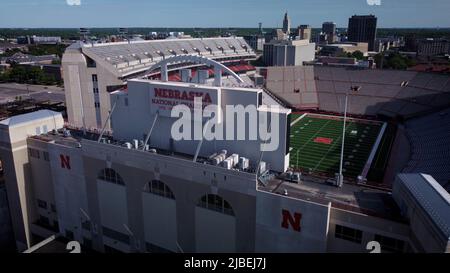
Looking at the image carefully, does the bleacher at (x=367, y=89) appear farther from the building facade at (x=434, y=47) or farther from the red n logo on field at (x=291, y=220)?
the building facade at (x=434, y=47)

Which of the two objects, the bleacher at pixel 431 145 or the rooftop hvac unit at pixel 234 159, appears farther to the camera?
→ the bleacher at pixel 431 145

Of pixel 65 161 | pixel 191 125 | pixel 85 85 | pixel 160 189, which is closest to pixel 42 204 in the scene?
pixel 65 161

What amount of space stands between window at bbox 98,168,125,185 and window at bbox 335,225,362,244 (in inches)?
569

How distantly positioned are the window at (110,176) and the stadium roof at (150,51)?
89.7 ft

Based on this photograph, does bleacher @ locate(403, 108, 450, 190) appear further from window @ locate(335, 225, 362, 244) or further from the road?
the road

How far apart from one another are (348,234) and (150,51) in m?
57.8

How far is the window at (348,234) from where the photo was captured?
1670 cm

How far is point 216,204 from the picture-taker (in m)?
19.9

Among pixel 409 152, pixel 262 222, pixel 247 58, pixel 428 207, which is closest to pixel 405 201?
pixel 428 207

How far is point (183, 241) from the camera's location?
71.4 feet

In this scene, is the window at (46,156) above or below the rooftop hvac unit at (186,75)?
below

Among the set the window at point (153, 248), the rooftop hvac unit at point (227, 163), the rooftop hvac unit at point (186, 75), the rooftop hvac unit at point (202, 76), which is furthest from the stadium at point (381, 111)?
the window at point (153, 248)

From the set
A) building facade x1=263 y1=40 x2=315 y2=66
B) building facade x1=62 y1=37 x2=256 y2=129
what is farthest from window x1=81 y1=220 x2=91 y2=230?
building facade x1=263 y1=40 x2=315 y2=66
